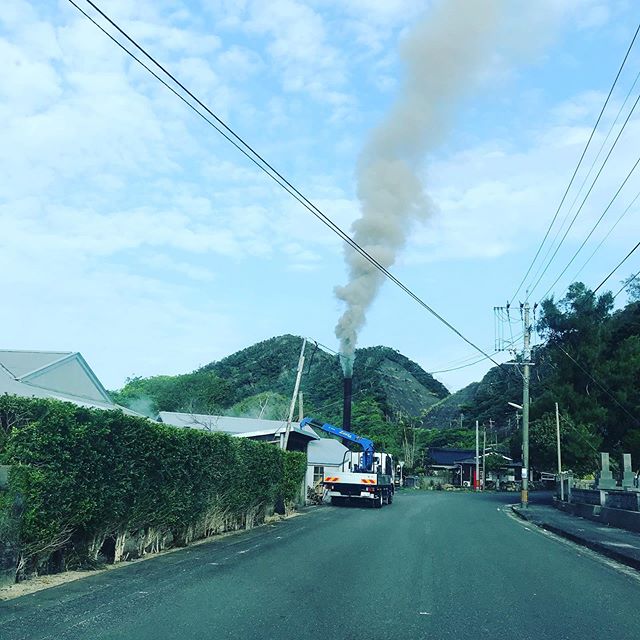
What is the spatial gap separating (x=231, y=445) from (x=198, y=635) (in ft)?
37.6

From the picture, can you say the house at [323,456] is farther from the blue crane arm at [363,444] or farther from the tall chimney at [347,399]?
the blue crane arm at [363,444]

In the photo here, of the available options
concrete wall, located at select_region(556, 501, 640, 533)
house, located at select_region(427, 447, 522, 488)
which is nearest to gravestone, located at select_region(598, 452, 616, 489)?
concrete wall, located at select_region(556, 501, 640, 533)

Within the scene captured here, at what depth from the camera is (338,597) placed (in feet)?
29.6

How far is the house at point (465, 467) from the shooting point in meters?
88.6

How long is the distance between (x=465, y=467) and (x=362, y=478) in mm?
60015

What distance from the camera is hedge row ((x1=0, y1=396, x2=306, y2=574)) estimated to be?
920 cm

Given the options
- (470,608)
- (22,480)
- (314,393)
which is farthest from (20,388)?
(314,393)

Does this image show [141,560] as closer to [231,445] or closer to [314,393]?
[231,445]

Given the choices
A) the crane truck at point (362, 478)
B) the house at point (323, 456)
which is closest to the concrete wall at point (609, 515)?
the crane truck at point (362, 478)

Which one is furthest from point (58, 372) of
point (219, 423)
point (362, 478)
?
point (219, 423)

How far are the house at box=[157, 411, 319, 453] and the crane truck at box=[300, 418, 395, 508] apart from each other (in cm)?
154

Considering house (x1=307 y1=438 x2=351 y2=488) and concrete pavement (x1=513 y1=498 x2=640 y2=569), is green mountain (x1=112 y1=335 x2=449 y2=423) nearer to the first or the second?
house (x1=307 y1=438 x2=351 y2=488)

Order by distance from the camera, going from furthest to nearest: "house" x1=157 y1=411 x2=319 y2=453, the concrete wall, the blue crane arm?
the blue crane arm, "house" x1=157 y1=411 x2=319 y2=453, the concrete wall

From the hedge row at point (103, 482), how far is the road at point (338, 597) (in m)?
0.63
